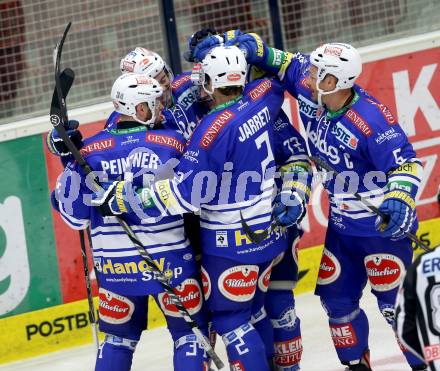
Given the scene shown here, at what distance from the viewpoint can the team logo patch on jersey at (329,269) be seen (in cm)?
518

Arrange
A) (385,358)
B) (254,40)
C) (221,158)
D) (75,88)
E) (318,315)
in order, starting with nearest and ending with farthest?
(221,158), (254,40), (385,358), (318,315), (75,88)

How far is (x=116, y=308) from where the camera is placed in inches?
196

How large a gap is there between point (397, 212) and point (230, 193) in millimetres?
714

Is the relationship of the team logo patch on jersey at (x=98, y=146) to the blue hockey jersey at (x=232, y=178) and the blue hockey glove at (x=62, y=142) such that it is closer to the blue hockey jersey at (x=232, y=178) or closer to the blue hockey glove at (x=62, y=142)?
the blue hockey glove at (x=62, y=142)

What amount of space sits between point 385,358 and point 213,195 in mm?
1454

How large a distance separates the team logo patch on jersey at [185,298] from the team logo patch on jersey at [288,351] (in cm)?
60

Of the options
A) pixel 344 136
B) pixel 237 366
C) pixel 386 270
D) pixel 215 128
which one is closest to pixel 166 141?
pixel 215 128

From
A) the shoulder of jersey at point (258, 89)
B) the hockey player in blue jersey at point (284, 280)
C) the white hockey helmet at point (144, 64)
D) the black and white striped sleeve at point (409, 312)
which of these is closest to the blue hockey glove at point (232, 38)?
the hockey player in blue jersey at point (284, 280)

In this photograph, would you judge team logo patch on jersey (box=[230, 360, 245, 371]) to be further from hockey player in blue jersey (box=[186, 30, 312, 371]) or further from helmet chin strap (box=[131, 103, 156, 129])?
helmet chin strap (box=[131, 103, 156, 129])

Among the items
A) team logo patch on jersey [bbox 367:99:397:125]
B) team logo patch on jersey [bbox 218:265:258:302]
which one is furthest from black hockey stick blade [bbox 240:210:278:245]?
team logo patch on jersey [bbox 367:99:397:125]

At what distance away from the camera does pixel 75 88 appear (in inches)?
279

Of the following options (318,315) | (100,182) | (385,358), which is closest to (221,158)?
(100,182)

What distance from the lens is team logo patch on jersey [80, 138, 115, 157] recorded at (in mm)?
4855

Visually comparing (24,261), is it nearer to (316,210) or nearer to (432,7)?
(316,210)
